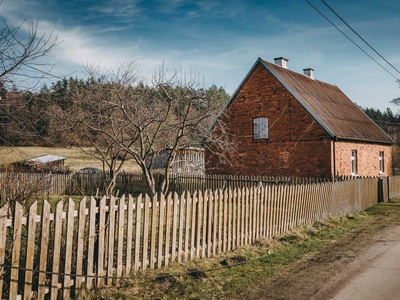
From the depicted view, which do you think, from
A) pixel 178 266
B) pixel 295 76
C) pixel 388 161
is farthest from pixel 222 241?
pixel 388 161

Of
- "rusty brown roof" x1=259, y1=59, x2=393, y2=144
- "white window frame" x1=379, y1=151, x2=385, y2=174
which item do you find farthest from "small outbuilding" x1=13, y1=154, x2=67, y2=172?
"white window frame" x1=379, y1=151, x2=385, y2=174

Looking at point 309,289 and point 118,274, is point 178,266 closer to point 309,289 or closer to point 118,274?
point 118,274

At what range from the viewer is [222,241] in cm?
720

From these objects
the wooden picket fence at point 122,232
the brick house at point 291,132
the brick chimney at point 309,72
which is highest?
the brick chimney at point 309,72

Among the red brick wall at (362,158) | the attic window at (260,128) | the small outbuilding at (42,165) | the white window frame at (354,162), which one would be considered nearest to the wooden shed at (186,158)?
the attic window at (260,128)

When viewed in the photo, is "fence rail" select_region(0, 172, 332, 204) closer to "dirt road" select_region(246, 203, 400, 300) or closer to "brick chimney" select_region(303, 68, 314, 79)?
"dirt road" select_region(246, 203, 400, 300)

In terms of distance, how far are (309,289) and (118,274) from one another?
293cm

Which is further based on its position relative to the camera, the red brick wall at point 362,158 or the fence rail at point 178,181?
the red brick wall at point 362,158

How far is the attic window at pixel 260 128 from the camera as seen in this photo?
2062 cm

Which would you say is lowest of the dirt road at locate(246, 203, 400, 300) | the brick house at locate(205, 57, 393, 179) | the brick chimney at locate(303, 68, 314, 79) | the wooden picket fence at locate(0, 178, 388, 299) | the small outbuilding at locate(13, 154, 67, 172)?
the dirt road at locate(246, 203, 400, 300)

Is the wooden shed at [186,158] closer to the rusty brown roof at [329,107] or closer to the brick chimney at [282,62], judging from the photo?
the brick chimney at [282,62]

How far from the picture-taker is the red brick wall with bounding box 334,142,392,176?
18467mm

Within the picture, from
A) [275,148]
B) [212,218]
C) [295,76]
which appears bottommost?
[212,218]

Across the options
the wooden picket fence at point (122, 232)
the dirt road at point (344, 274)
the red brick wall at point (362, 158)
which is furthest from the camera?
the red brick wall at point (362, 158)
